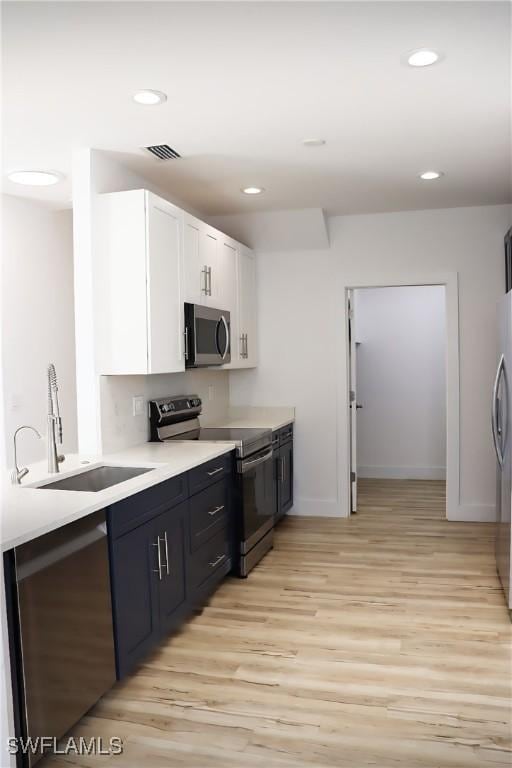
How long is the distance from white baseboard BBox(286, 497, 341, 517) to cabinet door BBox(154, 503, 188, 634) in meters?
2.61

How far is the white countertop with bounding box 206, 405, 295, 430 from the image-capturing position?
211 inches

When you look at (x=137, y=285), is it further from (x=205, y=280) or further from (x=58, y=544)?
(x=58, y=544)

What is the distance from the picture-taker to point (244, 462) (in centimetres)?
407

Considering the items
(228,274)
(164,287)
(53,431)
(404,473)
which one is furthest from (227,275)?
(404,473)

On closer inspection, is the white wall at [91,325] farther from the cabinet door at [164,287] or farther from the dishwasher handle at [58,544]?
the dishwasher handle at [58,544]

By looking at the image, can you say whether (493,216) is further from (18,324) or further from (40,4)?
(40,4)

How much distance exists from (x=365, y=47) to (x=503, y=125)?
4.07 feet

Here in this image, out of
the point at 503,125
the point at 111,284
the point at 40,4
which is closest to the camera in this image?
the point at 40,4

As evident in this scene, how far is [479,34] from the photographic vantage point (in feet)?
7.60

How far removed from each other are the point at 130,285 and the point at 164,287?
239 millimetres

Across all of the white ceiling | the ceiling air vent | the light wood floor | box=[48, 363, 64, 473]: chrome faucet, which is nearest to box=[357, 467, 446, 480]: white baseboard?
the light wood floor

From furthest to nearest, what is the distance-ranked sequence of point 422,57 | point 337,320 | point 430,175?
point 337,320 → point 430,175 → point 422,57

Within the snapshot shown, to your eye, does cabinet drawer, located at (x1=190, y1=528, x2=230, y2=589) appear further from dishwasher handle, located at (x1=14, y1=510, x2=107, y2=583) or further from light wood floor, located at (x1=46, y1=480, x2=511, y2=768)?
dishwasher handle, located at (x1=14, y1=510, x2=107, y2=583)

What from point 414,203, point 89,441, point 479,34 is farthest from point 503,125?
point 89,441
